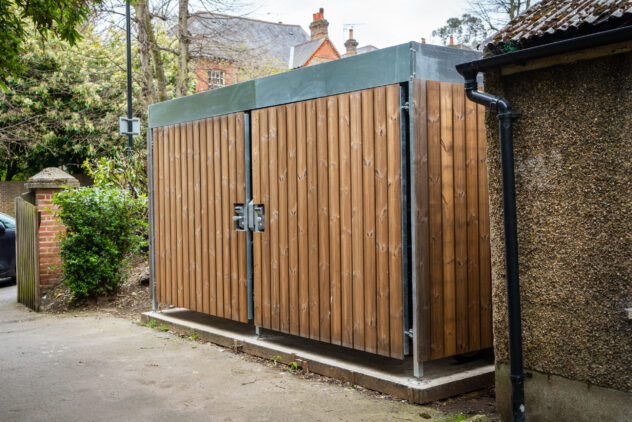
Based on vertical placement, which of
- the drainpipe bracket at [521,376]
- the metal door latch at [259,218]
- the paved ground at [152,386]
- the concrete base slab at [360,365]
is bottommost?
the paved ground at [152,386]

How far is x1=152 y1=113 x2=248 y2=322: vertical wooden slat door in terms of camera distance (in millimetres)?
6531

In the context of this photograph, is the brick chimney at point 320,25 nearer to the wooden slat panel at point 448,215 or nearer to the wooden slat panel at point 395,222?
the wooden slat panel at point 448,215

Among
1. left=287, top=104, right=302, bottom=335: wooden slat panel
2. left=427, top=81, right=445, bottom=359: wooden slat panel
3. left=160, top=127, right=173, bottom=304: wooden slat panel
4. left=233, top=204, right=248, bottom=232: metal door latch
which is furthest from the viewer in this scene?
left=160, top=127, right=173, bottom=304: wooden slat panel

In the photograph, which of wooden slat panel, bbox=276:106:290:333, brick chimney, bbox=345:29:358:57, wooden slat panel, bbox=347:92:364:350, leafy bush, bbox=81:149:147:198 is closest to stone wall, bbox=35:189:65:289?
leafy bush, bbox=81:149:147:198

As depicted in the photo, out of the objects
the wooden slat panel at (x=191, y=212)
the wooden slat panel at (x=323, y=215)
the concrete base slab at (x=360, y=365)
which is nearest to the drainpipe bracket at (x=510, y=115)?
the wooden slat panel at (x=323, y=215)

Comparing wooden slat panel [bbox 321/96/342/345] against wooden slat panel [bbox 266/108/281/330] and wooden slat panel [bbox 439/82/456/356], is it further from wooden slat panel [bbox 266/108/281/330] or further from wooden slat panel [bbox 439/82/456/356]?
wooden slat panel [bbox 439/82/456/356]

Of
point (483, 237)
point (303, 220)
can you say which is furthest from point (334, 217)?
point (483, 237)

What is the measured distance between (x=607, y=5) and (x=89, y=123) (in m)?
20.9

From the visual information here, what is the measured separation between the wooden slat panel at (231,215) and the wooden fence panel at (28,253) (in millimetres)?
3812

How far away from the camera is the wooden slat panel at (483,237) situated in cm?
522

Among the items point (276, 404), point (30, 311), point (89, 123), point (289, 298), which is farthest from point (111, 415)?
point (89, 123)

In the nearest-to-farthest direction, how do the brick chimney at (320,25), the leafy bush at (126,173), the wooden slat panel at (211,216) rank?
Result: the wooden slat panel at (211,216), the leafy bush at (126,173), the brick chimney at (320,25)

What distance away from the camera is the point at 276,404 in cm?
472

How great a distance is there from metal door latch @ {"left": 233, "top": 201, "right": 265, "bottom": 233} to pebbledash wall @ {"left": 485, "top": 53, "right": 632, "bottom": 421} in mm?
2686
